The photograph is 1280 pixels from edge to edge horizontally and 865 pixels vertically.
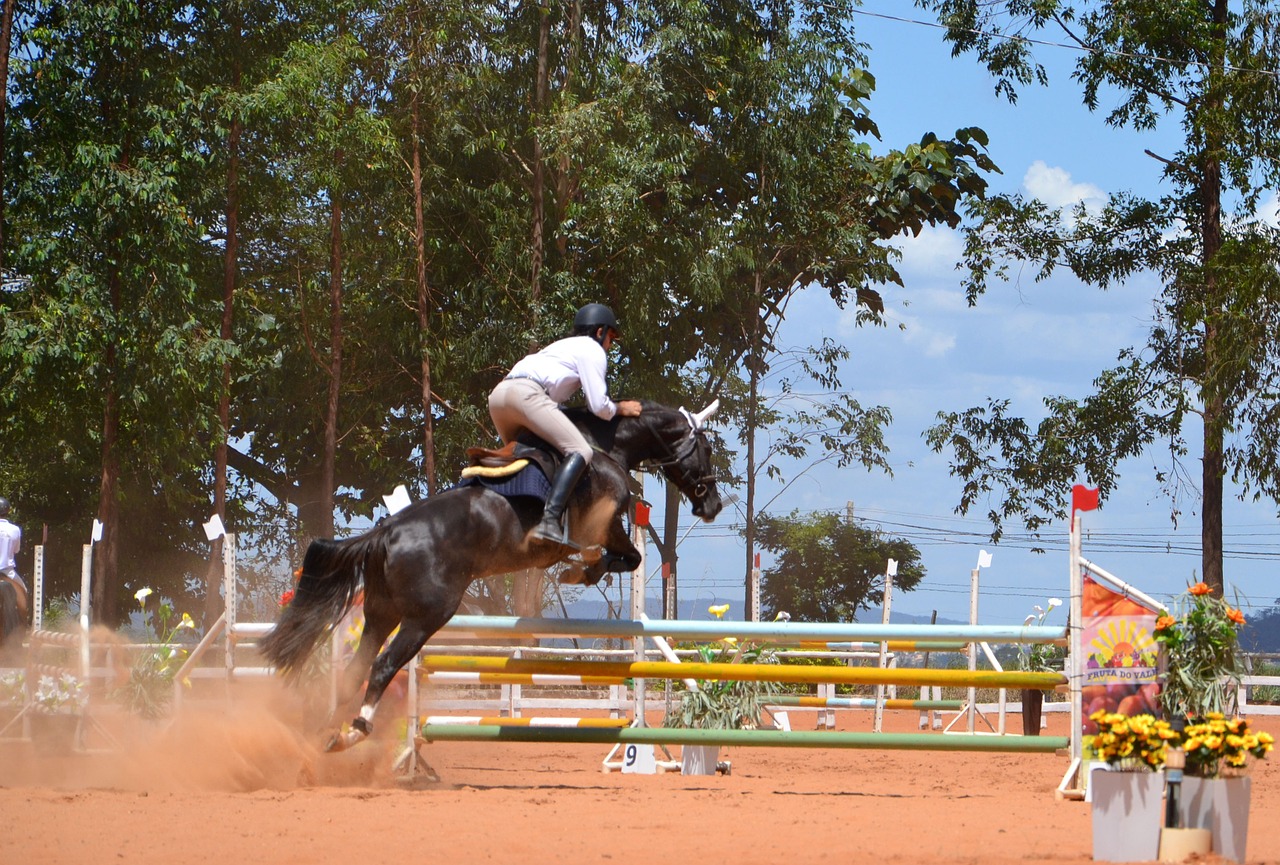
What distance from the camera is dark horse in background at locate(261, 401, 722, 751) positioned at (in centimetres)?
624

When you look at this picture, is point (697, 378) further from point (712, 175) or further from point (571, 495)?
point (571, 495)

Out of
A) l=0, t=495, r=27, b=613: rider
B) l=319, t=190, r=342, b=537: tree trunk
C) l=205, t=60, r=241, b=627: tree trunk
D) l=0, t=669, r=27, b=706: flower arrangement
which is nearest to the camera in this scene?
l=0, t=495, r=27, b=613: rider

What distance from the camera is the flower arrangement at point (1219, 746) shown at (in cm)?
466

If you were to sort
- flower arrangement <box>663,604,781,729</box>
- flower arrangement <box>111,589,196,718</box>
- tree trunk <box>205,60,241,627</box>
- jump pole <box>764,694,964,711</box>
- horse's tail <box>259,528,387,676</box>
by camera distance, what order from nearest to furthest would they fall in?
1. horse's tail <box>259,528,387,676</box>
2. flower arrangement <box>663,604,781,729</box>
3. jump pole <box>764,694,964,711</box>
4. flower arrangement <box>111,589,196,718</box>
5. tree trunk <box>205,60,241,627</box>

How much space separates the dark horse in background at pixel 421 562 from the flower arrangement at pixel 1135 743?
2.43m

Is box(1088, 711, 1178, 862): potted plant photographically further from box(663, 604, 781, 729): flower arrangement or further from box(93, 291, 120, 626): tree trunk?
box(93, 291, 120, 626): tree trunk

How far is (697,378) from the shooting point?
26.2 metres

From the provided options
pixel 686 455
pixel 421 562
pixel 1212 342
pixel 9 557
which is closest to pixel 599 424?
pixel 686 455

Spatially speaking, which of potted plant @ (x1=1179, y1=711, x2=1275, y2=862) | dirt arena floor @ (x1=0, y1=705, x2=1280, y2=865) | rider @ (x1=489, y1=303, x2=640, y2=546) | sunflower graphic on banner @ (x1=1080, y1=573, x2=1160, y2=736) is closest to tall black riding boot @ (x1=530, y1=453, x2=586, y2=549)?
rider @ (x1=489, y1=303, x2=640, y2=546)

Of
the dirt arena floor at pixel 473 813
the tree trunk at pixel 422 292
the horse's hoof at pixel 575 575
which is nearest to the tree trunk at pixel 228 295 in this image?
the tree trunk at pixel 422 292

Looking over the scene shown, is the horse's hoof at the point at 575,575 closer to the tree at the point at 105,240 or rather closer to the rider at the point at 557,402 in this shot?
the rider at the point at 557,402

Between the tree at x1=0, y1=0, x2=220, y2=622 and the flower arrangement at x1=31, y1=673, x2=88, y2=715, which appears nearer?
the flower arrangement at x1=31, y1=673, x2=88, y2=715

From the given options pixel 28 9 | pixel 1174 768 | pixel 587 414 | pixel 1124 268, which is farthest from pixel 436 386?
pixel 1174 768

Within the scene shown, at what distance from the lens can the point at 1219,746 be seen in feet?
15.3
